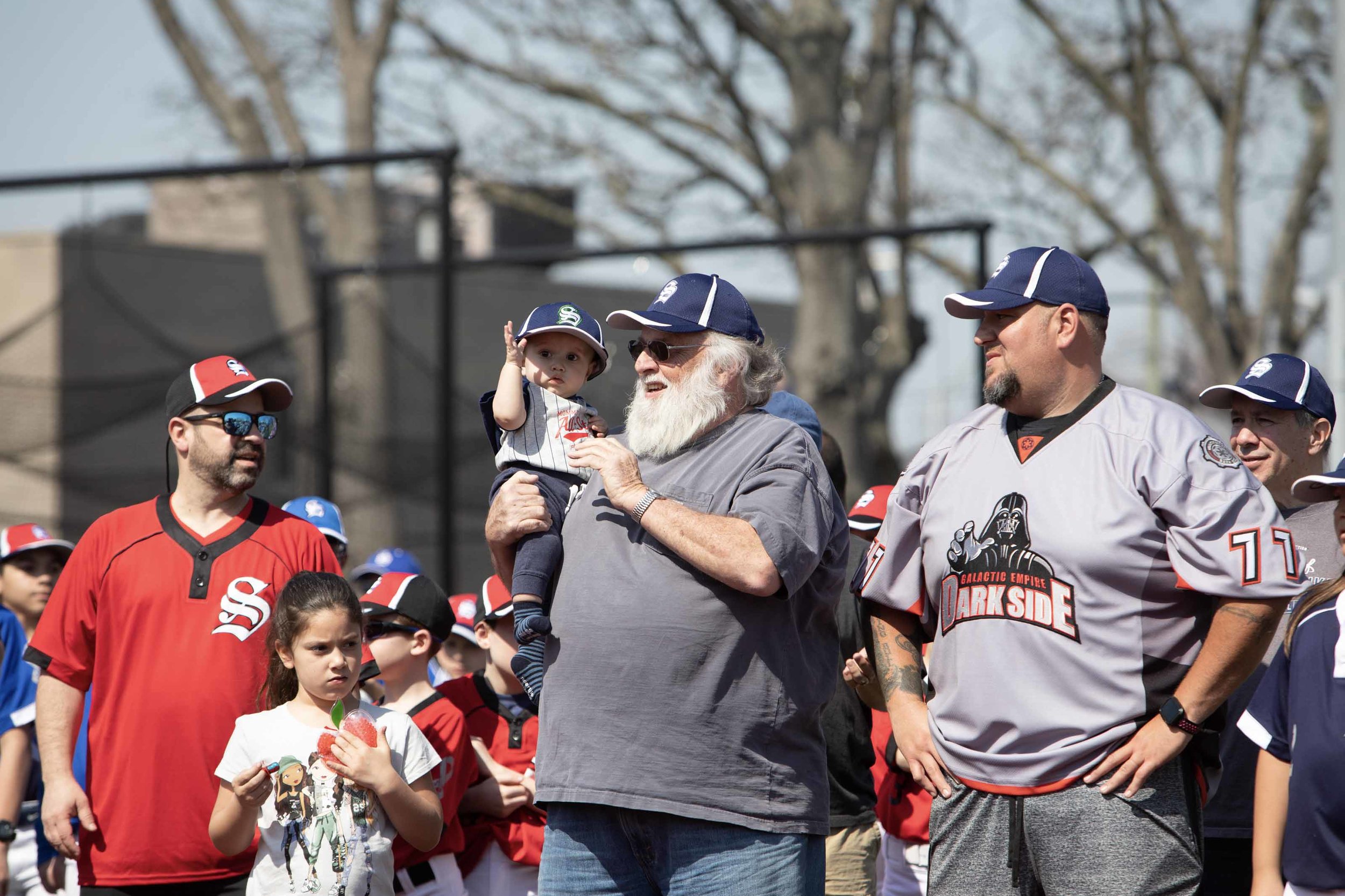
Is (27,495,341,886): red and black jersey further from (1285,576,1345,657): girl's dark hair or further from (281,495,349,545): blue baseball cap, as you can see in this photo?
(1285,576,1345,657): girl's dark hair

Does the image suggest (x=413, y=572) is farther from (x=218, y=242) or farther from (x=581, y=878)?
(x=218, y=242)

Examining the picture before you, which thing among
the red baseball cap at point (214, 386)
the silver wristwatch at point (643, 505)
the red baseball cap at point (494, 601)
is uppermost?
the red baseball cap at point (214, 386)

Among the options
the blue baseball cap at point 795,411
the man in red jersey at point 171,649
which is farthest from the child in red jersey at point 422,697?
the blue baseball cap at point 795,411

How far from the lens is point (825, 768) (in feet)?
10.1

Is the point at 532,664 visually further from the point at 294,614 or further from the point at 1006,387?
the point at 1006,387

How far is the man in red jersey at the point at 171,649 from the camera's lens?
12.1 feet

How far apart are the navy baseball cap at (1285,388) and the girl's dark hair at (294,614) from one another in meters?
2.46

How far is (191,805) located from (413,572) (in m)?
1.35

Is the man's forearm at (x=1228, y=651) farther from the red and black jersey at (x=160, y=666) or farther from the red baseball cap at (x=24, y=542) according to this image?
the red baseball cap at (x=24, y=542)

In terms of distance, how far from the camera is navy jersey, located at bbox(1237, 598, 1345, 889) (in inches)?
119

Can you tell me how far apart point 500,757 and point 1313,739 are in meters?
2.38

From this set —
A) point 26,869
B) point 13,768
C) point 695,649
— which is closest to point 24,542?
point 13,768

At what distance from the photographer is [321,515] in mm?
5355

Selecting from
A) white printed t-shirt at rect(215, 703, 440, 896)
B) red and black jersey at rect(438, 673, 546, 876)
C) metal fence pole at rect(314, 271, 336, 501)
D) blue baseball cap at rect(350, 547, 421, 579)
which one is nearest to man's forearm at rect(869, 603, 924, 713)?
white printed t-shirt at rect(215, 703, 440, 896)
